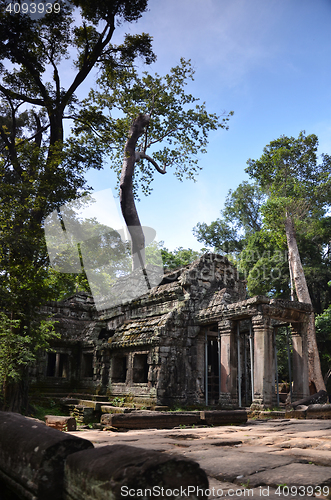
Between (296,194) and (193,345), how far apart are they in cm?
1228

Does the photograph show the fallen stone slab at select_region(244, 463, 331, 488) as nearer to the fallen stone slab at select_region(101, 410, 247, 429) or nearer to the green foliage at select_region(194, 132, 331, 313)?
the fallen stone slab at select_region(101, 410, 247, 429)

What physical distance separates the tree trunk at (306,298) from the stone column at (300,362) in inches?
159

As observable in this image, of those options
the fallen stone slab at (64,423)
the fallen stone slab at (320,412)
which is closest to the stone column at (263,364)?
the fallen stone slab at (320,412)

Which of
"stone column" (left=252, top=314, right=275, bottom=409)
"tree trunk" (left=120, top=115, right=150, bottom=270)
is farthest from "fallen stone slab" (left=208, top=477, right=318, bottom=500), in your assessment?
"tree trunk" (left=120, top=115, right=150, bottom=270)

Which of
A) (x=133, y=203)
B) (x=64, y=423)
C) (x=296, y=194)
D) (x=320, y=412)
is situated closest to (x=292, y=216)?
(x=296, y=194)

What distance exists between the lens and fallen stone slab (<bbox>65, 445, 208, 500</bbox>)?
1.69 metres

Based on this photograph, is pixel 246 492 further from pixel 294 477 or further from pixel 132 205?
pixel 132 205

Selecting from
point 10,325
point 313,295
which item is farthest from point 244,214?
point 10,325

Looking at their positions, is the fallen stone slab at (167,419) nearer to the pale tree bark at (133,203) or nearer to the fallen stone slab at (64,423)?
the fallen stone slab at (64,423)

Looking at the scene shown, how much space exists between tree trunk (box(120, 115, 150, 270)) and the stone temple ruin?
3671 millimetres

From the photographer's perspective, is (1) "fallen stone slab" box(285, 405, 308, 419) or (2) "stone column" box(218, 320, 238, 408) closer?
(1) "fallen stone slab" box(285, 405, 308, 419)

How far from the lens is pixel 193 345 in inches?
462

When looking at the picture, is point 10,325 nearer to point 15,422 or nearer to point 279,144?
point 15,422

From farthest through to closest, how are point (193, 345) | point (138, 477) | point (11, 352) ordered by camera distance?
point (193, 345)
point (11, 352)
point (138, 477)
